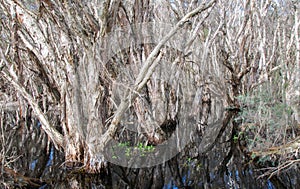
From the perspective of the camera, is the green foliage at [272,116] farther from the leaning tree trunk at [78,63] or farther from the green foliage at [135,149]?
the green foliage at [135,149]

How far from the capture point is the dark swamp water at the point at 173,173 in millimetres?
4633

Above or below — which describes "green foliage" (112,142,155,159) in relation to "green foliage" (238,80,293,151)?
below

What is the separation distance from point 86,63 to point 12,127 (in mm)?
5649

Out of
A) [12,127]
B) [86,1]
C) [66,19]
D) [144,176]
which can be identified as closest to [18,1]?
[66,19]

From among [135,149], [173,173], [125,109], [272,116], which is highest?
[125,109]

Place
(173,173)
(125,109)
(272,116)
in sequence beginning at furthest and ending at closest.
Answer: (173,173) → (272,116) → (125,109)

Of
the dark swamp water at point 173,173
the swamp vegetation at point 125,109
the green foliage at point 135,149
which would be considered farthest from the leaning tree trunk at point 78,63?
the green foliage at point 135,149

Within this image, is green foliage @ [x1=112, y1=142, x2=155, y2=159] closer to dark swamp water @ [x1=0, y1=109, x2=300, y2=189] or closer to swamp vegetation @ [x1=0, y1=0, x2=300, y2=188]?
swamp vegetation @ [x1=0, y1=0, x2=300, y2=188]

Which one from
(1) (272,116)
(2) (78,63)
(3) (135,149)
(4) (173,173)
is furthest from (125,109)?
(1) (272,116)

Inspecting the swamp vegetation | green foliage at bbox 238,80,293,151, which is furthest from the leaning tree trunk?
green foliage at bbox 238,80,293,151

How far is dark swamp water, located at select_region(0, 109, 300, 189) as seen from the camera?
4633 millimetres

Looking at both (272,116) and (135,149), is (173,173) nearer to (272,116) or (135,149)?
(135,149)

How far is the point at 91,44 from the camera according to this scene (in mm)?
4852

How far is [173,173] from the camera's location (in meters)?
5.48
